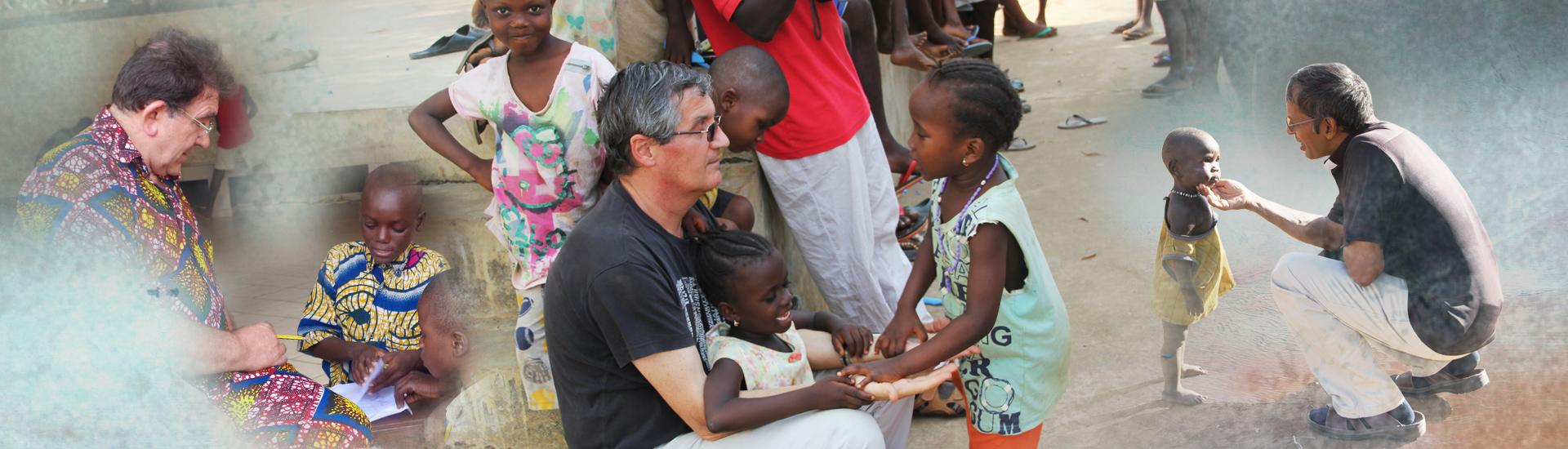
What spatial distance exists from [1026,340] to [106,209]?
1716mm

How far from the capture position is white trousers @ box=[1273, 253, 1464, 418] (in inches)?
53.4

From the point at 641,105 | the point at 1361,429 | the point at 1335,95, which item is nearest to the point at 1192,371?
the point at 1361,429

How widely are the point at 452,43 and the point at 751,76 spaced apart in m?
2.53

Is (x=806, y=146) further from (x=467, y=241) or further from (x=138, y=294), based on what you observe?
(x=138, y=294)

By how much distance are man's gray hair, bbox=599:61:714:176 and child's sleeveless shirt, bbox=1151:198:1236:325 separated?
95 cm

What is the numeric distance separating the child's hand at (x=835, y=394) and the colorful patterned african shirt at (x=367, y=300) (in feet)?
4.33

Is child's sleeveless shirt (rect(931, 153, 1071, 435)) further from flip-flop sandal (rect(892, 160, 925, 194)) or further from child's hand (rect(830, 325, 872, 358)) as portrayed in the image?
flip-flop sandal (rect(892, 160, 925, 194))

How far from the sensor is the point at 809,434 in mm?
1750

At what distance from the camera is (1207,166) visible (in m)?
1.28

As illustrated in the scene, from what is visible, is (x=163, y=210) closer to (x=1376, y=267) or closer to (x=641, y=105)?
(x=641, y=105)

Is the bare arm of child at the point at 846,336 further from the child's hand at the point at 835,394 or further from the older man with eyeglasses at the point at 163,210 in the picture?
the older man with eyeglasses at the point at 163,210

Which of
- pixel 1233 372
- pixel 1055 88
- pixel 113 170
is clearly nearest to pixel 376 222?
pixel 113 170

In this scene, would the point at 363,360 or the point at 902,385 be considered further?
the point at 363,360

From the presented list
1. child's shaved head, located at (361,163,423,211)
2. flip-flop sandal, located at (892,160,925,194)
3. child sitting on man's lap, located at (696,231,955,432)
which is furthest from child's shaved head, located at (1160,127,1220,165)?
flip-flop sandal, located at (892,160,925,194)
